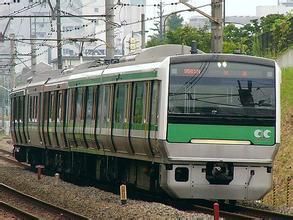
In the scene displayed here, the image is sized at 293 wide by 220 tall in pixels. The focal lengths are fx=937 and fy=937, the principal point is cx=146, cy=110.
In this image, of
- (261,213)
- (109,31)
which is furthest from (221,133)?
(109,31)

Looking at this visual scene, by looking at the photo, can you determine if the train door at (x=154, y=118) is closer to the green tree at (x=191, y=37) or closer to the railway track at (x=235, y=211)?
the railway track at (x=235, y=211)

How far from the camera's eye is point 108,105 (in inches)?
806

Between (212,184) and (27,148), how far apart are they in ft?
53.5

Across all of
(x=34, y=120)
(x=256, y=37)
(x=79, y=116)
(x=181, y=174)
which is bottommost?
(x=181, y=174)

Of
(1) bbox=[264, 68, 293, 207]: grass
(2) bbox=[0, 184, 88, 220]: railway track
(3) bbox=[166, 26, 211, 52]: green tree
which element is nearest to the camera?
(2) bbox=[0, 184, 88, 220]: railway track

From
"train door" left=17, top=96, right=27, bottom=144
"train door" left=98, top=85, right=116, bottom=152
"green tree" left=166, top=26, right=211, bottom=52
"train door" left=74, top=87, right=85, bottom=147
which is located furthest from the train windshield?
"green tree" left=166, top=26, right=211, bottom=52

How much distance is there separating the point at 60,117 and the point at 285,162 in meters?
6.30

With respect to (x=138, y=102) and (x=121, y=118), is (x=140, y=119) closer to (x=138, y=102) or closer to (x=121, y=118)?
(x=138, y=102)

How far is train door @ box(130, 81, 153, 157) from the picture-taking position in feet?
58.0

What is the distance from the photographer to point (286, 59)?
32906 millimetres

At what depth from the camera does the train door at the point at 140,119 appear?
17.7 m

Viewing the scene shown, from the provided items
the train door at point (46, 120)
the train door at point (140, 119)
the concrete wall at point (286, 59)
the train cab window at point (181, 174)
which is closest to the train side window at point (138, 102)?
the train door at point (140, 119)

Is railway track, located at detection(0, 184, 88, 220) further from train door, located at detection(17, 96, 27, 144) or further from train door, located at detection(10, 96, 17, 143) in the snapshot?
train door, located at detection(10, 96, 17, 143)

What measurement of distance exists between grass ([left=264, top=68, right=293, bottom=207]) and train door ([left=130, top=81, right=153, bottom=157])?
3728 mm
